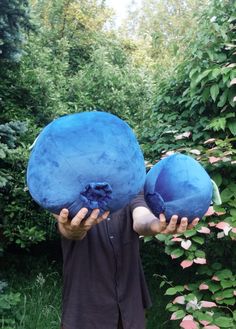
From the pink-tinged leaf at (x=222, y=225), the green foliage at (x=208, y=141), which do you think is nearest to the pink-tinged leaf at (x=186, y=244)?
the green foliage at (x=208, y=141)

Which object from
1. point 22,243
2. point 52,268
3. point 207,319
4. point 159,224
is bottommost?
point 52,268

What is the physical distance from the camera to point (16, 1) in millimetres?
3174

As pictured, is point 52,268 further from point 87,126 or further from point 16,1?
point 87,126


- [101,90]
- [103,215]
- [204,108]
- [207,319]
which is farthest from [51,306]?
[103,215]

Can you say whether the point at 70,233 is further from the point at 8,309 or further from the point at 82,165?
the point at 8,309

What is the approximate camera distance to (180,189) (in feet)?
4.64

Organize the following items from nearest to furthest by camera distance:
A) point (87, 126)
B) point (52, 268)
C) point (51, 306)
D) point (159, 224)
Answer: point (87, 126) < point (159, 224) < point (51, 306) < point (52, 268)

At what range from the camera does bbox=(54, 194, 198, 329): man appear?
64.6 inches

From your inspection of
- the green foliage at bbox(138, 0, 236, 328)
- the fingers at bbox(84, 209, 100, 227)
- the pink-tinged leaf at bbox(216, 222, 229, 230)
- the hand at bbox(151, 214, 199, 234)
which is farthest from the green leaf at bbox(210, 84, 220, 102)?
the fingers at bbox(84, 209, 100, 227)

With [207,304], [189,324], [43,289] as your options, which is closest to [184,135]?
[207,304]

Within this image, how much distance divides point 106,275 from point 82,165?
1.95ft

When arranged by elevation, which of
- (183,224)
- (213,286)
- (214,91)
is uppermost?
(183,224)

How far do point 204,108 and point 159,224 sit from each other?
1.67m

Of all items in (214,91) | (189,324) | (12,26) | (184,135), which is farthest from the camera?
(12,26)
